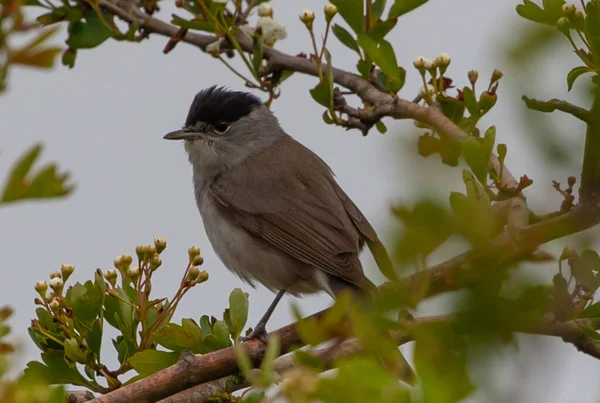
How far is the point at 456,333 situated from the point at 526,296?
95 mm

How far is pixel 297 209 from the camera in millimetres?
5414

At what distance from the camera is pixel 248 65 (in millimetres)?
4230

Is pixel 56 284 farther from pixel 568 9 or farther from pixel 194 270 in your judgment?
pixel 568 9

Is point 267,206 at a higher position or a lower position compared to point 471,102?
higher

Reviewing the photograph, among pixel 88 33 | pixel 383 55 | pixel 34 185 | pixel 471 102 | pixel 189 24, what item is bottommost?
pixel 34 185

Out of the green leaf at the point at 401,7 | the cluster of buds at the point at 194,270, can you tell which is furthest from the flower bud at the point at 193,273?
the green leaf at the point at 401,7

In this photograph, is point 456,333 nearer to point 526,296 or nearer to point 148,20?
point 526,296

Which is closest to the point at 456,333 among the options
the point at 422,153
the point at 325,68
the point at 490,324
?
the point at 490,324

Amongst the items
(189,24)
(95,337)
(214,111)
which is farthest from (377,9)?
(214,111)

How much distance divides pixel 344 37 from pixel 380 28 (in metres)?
0.23

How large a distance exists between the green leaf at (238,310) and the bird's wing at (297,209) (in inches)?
44.5

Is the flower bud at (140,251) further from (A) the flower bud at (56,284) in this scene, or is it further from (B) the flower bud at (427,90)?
(B) the flower bud at (427,90)

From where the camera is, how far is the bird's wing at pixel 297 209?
506 cm

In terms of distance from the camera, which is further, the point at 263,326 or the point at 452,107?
the point at 263,326
